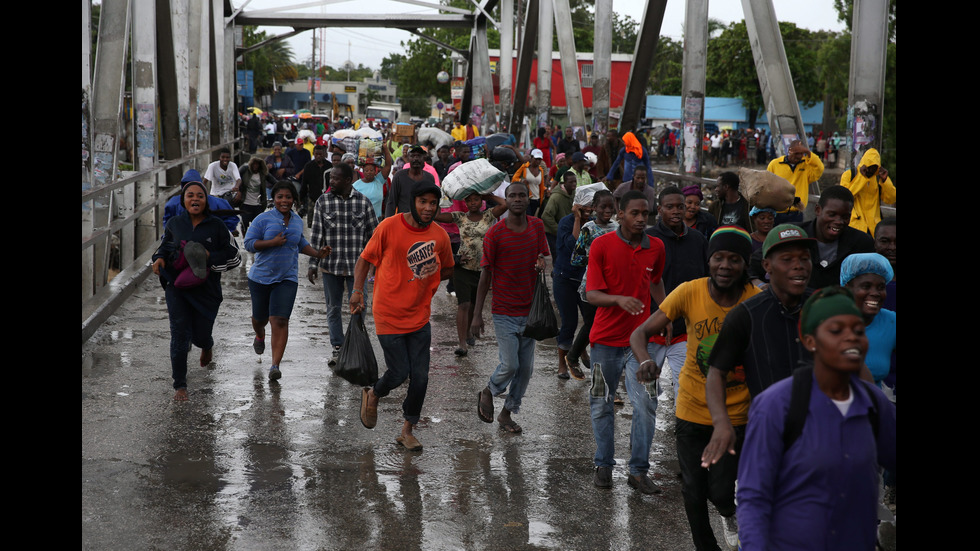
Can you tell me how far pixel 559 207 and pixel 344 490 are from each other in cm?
544

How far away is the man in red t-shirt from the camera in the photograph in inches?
229

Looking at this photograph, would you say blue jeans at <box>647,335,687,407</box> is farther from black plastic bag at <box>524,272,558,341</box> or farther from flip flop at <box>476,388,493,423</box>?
flip flop at <box>476,388,493,423</box>

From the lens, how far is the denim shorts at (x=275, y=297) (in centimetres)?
831

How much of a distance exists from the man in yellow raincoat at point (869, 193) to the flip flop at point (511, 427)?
3.99 m

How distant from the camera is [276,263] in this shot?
8344 millimetres

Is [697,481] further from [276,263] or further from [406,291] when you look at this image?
[276,263]

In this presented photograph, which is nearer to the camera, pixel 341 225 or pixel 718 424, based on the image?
pixel 718 424

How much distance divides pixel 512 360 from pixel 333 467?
5.04 feet

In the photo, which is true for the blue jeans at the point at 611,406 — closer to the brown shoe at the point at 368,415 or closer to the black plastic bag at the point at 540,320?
the black plastic bag at the point at 540,320

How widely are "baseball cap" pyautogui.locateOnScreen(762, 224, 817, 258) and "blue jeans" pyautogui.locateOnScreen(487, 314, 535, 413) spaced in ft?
10.4

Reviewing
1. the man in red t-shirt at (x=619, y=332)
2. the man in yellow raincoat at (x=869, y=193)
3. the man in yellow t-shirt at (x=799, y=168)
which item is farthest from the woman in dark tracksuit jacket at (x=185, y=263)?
the man in yellow t-shirt at (x=799, y=168)

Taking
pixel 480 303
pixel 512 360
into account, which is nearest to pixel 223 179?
pixel 480 303

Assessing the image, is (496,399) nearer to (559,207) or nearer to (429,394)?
(429,394)
